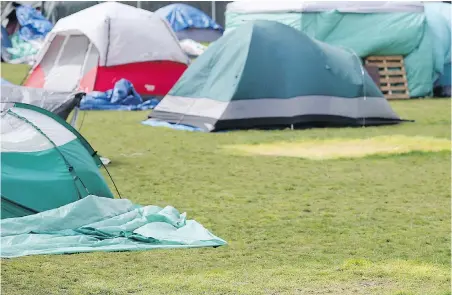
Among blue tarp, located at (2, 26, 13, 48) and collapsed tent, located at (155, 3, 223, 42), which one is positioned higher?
blue tarp, located at (2, 26, 13, 48)

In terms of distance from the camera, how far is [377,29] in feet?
Answer: 62.3

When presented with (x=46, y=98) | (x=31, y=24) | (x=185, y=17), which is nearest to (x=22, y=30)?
(x=31, y=24)

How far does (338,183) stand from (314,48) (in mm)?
5075

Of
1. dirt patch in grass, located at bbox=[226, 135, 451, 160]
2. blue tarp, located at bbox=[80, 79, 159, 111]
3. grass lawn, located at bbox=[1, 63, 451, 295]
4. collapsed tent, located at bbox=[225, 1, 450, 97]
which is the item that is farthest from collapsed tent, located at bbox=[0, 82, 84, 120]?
collapsed tent, located at bbox=[225, 1, 450, 97]

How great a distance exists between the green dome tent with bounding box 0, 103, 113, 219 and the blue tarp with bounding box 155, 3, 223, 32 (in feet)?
76.4

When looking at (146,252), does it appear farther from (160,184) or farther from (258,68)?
(258,68)

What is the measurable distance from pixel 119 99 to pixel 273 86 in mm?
3858

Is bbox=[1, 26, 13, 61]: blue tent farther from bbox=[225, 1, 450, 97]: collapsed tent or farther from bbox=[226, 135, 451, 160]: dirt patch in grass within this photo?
bbox=[226, 135, 451, 160]: dirt patch in grass

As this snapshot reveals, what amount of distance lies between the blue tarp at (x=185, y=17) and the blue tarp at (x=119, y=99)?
46.7 feet

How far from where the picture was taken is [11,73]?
872 inches

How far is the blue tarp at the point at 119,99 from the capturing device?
16516mm

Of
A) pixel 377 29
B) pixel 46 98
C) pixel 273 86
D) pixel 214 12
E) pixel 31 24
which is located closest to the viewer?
pixel 46 98

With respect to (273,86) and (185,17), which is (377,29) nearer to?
(273,86)

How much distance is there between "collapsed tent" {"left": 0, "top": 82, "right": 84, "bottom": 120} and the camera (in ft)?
31.7
